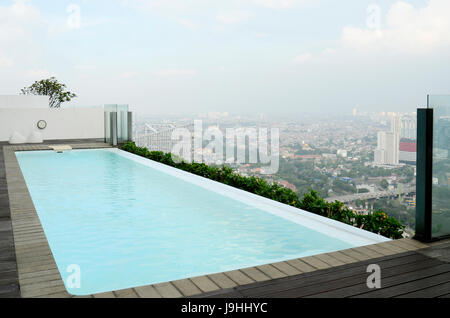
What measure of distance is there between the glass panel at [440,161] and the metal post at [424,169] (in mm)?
44

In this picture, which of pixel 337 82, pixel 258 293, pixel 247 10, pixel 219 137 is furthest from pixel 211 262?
pixel 247 10

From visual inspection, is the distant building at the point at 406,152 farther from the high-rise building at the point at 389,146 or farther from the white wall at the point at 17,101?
the white wall at the point at 17,101

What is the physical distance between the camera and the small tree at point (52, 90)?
25344 mm

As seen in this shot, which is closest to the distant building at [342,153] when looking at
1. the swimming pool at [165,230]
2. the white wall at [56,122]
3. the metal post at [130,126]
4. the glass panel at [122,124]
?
the swimming pool at [165,230]

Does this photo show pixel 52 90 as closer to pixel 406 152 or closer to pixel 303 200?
pixel 303 200

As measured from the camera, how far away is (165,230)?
487cm

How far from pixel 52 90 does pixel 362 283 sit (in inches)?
1010

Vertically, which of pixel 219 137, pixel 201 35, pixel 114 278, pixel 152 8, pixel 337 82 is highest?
pixel 152 8

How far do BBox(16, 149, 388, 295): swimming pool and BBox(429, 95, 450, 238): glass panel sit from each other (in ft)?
2.19

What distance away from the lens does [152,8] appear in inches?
873

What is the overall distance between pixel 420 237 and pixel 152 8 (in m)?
21.1

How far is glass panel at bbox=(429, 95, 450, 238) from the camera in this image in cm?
347

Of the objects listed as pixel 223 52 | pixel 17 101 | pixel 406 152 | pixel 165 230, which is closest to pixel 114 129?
pixel 223 52
